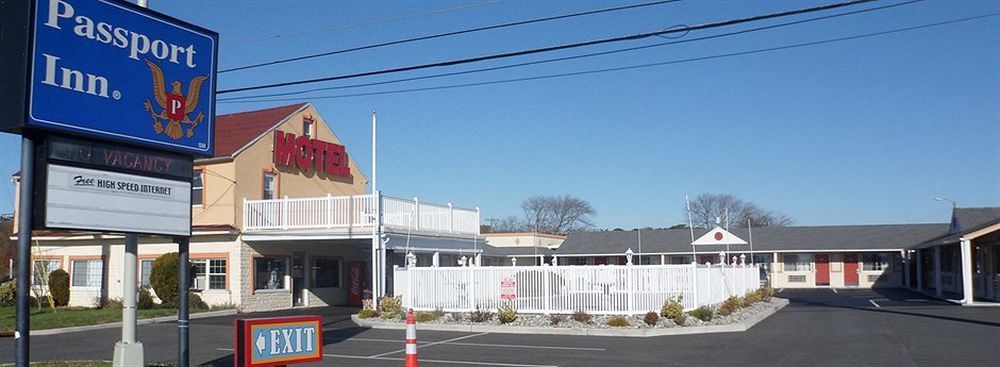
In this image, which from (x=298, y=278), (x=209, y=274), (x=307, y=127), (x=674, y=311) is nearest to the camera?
(x=674, y=311)

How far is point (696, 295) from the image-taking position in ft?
79.1

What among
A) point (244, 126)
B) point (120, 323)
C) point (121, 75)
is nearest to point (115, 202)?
point (121, 75)

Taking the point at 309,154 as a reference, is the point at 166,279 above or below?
below

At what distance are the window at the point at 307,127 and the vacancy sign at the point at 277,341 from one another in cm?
2568

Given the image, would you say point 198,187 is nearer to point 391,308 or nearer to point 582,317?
point 391,308

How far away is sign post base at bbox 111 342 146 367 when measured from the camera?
12.2 metres

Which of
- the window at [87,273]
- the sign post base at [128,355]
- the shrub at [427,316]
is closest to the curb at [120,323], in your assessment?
the window at [87,273]

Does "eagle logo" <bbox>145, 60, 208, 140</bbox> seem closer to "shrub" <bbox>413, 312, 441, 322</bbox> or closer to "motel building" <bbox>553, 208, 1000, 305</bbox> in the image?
"shrub" <bbox>413, 312, 441, 322</bbox>

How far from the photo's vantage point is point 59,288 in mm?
35031

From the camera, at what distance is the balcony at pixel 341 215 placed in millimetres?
30641

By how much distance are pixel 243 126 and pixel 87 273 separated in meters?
8.07

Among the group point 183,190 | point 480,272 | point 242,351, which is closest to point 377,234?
point 480,272

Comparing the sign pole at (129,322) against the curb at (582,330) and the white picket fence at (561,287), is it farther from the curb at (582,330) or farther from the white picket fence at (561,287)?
the white picket fence at (561,287)

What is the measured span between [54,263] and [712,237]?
25025 millimetres
